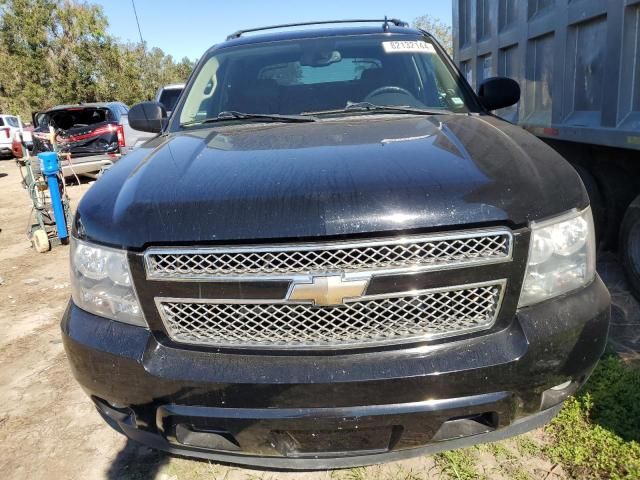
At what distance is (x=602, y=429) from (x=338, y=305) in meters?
1.52

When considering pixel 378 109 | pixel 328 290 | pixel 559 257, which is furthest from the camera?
pixel 378 109

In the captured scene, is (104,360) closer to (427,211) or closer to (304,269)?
(304,269)

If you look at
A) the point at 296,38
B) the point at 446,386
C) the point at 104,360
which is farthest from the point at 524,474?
the point at 296,38

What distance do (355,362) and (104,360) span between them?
2.78 ft

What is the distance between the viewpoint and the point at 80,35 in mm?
30375

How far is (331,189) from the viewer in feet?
5.66

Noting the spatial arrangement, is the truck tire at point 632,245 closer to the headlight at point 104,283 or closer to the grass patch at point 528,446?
the grass patch at point 528,446

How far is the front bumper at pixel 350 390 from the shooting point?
168 centimetres

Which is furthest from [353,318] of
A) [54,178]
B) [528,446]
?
[54,178]

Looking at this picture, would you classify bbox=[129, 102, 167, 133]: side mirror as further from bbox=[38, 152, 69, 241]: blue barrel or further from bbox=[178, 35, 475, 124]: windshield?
bbox=[38, 152, 69, 241]: blue barrel

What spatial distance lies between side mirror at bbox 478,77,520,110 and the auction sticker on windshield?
1.34 ft

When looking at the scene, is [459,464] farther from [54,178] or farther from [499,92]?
[54,178]

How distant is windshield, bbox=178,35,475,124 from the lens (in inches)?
118

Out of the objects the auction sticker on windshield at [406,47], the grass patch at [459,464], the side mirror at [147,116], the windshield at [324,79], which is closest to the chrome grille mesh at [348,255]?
the grass patch at [459,464]
